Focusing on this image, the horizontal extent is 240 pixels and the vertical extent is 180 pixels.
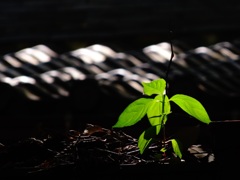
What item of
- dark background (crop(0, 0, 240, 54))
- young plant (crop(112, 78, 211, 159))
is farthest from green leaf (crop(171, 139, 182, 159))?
dark background (crop(0, 0, 240, 54))

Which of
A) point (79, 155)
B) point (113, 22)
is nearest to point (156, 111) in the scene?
point (79, 155)

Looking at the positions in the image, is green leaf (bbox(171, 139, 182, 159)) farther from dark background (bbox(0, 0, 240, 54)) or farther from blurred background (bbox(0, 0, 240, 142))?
dark background (bbox(0, 0, 240, 54))

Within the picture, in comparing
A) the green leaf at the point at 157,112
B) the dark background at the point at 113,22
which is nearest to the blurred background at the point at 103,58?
the dark background at the point at 113,22

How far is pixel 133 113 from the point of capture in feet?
3.31

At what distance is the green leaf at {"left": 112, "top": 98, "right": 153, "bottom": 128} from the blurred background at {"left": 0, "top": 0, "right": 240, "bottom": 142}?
1.36 metres

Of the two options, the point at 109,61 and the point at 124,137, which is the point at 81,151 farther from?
the point at 109,61

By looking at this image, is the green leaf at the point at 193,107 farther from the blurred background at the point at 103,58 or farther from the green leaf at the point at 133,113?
the blurred background at the point at 103,58

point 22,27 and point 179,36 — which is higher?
point 22,27

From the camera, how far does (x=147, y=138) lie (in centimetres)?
98

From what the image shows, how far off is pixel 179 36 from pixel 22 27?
1432 millimetres

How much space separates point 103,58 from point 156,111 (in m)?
3.13

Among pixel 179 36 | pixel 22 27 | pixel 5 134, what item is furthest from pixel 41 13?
pixel 5 134

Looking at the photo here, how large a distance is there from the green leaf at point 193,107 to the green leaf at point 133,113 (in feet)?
0.17

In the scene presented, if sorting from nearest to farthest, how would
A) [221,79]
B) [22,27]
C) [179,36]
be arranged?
[221,79], [179,36], [22,27]
